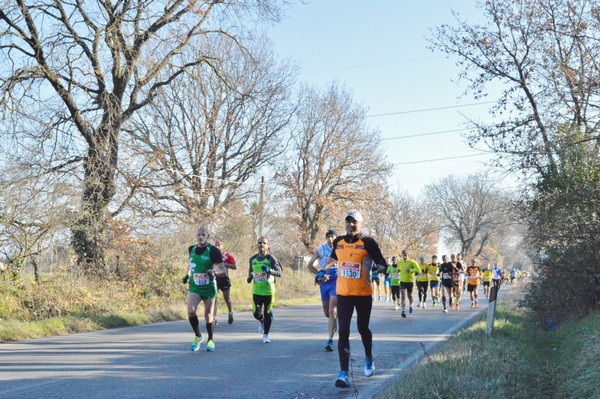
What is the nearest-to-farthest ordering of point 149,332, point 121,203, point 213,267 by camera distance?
1. point 213,267
2. point 149,332
3. point 121,203

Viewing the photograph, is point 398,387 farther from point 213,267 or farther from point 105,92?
point 105,92

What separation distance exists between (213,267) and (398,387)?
4740 mm

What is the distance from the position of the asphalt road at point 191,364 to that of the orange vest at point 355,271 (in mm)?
927

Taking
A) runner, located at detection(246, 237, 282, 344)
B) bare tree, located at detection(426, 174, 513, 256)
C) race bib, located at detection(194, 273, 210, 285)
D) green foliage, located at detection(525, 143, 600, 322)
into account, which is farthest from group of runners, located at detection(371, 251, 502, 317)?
bare tree, located at detection(426, 174, 513, 256)

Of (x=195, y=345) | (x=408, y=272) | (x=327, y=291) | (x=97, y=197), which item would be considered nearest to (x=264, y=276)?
(x=327, y=291)

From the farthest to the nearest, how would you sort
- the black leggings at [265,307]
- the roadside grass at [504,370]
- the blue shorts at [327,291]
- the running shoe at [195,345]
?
the black leggings at [265,307] → the blue shorts at [327,291] → the running shoe at [195,345] → the roadside grass at [504,370]

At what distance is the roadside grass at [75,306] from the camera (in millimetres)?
13961

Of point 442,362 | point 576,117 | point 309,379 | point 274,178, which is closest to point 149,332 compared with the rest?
point 309,379

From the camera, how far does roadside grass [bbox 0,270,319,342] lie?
13961mm

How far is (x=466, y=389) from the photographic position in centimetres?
659

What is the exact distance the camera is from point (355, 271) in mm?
8078

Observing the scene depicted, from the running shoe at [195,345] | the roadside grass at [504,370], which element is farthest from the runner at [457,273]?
the running shoe at [195,345]

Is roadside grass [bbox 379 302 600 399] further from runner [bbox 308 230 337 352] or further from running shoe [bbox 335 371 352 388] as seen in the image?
runner [bbox 308 230 337 352]

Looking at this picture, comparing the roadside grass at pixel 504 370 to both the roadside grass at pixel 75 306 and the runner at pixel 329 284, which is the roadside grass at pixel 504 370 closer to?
the runner at pixel 329 284
